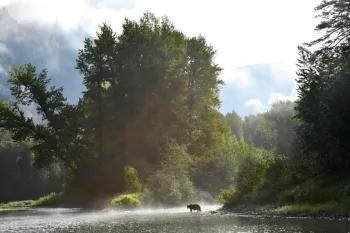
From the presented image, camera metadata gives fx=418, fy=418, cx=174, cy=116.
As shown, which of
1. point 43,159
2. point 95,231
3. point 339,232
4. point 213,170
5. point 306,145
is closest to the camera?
point 339,232

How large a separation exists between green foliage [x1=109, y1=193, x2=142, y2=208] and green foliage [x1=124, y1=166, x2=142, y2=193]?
4957mm

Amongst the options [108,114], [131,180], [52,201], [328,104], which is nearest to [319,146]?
[328,104]

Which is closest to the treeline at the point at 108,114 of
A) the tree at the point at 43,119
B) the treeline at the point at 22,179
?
the tree at the point at 43,119

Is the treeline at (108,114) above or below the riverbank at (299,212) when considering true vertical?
above

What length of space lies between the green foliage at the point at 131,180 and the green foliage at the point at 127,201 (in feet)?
16.3

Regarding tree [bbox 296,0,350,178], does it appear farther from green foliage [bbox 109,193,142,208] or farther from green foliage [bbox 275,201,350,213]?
green foliage [bbox 109,193,142,208]

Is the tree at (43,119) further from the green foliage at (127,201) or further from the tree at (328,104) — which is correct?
the tree at (328,104)

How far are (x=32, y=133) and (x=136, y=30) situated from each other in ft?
85.9

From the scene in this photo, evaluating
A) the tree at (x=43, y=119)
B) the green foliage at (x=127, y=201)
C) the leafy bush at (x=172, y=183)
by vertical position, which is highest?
the tree at (x=43, y=119)

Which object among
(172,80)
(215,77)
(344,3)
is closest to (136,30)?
(172,80)

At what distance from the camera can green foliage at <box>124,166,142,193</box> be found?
208 feet

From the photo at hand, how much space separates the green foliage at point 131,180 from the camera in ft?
208

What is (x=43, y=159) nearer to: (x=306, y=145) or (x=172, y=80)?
(x=172, y=80)

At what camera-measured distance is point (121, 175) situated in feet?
226
